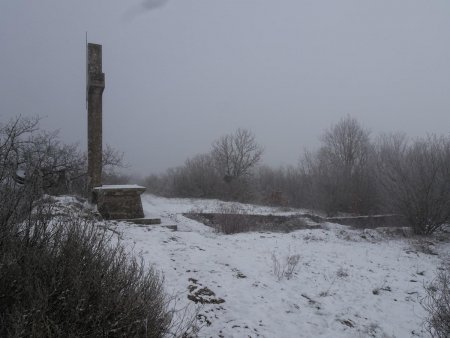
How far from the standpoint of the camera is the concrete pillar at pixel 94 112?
10.2m

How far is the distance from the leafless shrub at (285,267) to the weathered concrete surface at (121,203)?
394cm

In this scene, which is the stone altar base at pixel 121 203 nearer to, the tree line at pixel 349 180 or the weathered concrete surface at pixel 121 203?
the weathered concrete surface at pixel 121 203

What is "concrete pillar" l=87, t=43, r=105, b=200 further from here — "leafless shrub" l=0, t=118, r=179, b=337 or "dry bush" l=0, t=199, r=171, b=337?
"dry bush" l=0, t=199, r=171, b=337

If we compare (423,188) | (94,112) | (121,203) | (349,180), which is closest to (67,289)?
(121,203)

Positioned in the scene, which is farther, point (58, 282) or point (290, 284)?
point (290, 284)

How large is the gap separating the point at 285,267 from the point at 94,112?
7.10 meters

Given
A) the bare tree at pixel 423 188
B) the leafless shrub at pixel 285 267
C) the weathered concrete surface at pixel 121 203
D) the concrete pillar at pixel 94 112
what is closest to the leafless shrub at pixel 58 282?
the leafless shrub at pixel 285 267

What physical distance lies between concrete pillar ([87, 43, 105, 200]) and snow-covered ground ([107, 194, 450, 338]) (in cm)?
299

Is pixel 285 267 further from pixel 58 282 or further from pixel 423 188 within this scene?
pixel 423 188

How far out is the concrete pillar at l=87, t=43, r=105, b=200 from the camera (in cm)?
1019

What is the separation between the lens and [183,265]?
233 inches

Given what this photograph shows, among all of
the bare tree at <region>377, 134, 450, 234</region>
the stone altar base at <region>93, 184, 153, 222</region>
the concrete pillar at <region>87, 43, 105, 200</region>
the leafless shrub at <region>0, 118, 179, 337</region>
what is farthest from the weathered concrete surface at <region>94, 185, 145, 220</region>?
the bare tree at <region>377, 134, 450, 234</region>

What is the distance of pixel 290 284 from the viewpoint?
5934mm

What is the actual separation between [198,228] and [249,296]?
550 centimetres
